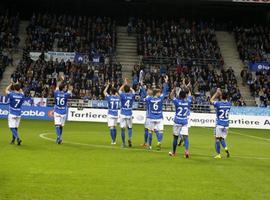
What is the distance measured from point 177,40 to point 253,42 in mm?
8271

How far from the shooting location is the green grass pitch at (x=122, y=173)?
11.1 m

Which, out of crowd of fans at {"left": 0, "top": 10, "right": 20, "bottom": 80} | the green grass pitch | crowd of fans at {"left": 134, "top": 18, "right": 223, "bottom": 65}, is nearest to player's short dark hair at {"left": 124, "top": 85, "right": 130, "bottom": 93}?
the green grass pitch

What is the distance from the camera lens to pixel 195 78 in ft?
144

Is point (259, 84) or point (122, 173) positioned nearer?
point (122, 173)

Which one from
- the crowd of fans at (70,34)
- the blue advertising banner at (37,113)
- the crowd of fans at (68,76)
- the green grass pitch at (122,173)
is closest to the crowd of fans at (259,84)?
the crowd of fans at (68,76)

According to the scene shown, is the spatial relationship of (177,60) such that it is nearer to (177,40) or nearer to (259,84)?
(177,40)

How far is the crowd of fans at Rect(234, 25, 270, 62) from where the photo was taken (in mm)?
49344

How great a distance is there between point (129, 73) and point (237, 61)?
11.8 m

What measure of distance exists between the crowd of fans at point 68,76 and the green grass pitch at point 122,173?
1882 centimetres

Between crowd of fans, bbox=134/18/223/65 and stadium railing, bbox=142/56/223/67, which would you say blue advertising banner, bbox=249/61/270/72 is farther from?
stadium railing, bbox=142/56/223/67

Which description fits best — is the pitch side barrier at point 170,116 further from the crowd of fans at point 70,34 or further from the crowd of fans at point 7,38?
the crowd of fans at point 70,34

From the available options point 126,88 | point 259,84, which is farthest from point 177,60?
point 126,88

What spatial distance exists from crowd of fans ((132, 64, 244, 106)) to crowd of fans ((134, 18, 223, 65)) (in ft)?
6.97

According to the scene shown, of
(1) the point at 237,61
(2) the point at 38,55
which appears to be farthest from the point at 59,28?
(1) the point at 237,61
